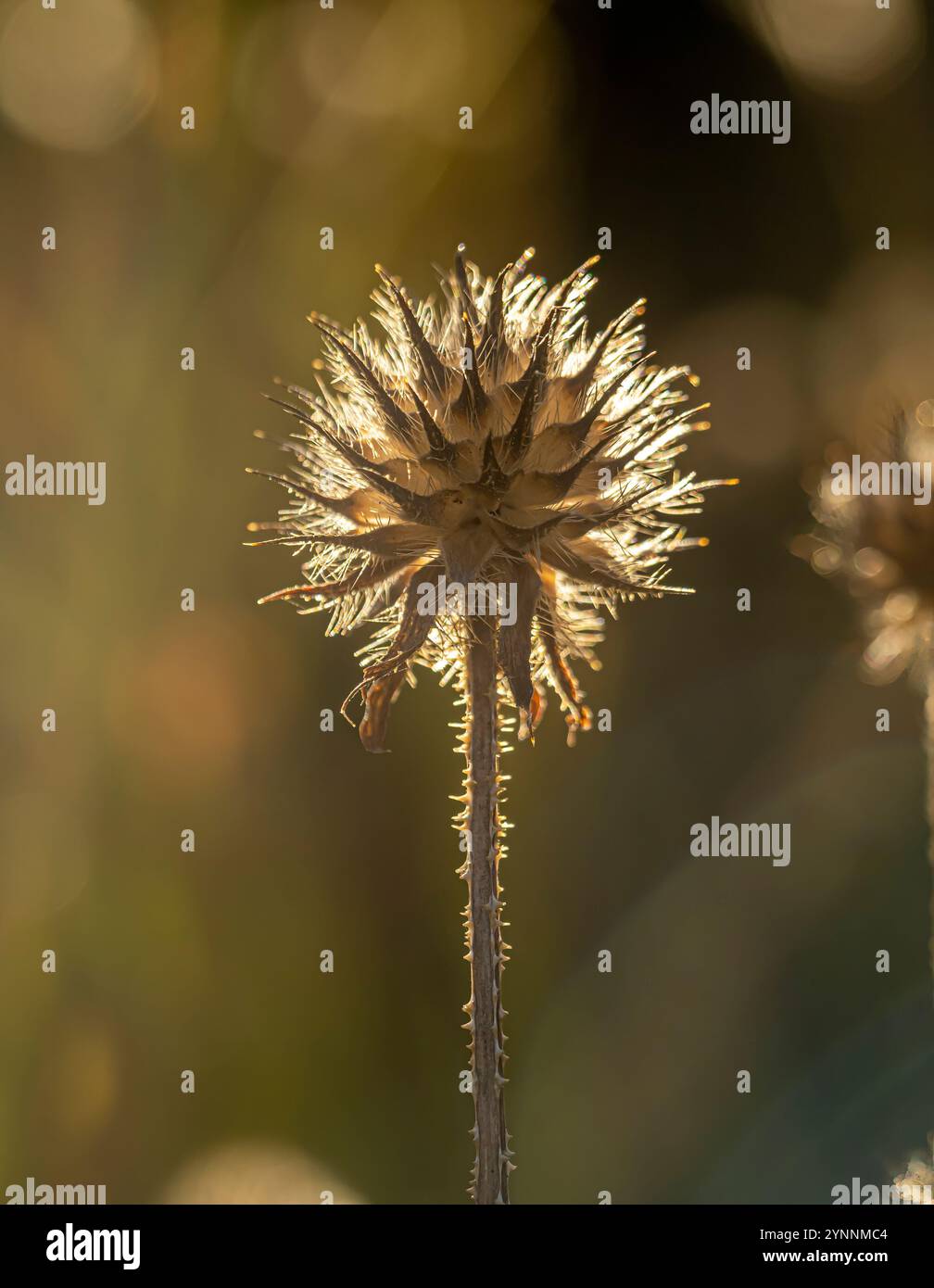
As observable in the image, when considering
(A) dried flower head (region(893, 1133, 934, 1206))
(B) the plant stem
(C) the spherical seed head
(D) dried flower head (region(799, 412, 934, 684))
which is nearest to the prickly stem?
(B) the plant stem

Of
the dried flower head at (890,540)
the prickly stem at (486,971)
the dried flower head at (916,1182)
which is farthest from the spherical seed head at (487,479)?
the dried flower head at (916,1182)

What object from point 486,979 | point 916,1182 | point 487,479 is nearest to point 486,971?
point 486,979

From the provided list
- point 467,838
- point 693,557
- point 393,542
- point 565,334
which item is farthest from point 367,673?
point 693,557

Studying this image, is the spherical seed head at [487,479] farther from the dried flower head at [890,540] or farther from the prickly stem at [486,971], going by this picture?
the dried flower head at [890,540]

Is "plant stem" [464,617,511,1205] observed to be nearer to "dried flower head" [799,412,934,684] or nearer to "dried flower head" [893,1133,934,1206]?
"dried flower head" [893,1133,934,1206]

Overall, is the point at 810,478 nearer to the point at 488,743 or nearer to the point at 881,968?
the point at 881,968

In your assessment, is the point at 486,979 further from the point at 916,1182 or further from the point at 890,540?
the point at 890,540
